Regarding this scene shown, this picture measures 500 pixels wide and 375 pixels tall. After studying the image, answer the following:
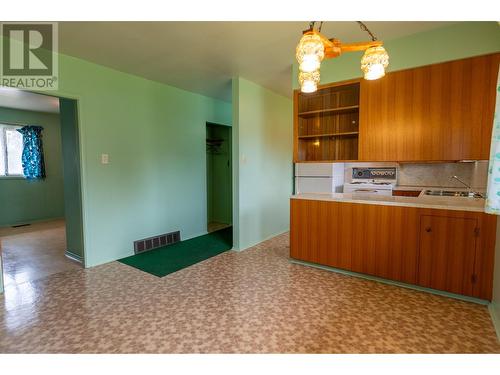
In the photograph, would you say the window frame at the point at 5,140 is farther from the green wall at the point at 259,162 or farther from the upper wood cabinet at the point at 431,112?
the upper wood cabinet at the point at 431,112

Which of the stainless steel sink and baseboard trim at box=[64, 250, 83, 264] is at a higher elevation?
the stainless steel sink

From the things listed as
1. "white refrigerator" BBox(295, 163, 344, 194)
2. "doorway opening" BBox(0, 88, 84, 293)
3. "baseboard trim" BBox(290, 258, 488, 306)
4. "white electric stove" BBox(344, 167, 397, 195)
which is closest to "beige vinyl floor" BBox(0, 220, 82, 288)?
"doorway opening" BBox(0, 88, 84, 293)

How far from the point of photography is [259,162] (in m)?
4.16

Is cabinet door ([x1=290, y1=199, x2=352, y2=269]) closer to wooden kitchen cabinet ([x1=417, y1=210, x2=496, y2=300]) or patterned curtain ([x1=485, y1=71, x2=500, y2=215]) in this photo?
wooden kitchen cabinet ([x1=417, y1=210, x2=496, y2=300])

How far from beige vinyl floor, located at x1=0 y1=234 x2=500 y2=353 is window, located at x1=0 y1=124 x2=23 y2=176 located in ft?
13.3

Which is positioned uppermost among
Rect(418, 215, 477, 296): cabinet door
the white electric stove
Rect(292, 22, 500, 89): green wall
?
Rect(292, 22, 500, 89): green wall

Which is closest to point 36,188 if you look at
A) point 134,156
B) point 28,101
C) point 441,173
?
point 28,101

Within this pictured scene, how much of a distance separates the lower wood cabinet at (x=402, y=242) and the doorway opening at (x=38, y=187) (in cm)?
278

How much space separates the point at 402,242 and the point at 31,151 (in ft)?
22.7

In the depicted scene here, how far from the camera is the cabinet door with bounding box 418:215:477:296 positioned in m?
2.21

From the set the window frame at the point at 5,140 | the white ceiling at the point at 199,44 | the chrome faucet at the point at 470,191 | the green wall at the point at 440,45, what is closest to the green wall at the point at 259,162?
the white ceiling at the point at 199,44

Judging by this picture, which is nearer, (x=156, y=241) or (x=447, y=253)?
(x=447, y=253)

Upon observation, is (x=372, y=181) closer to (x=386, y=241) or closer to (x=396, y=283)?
(x=386, y=241)
